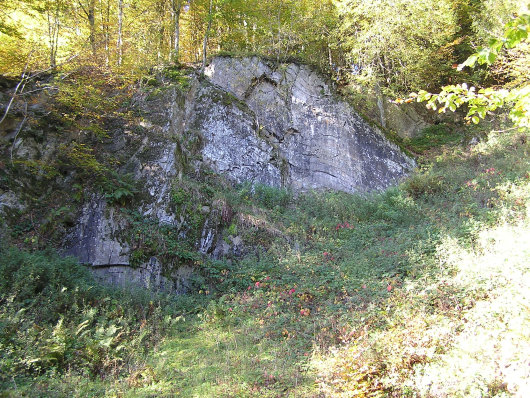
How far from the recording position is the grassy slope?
407 cm

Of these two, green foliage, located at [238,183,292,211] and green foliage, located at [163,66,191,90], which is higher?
green foliage, located at [163,66,191,90]

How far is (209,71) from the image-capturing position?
1517 centimetres

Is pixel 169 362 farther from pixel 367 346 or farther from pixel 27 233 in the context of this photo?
pixel 27 233

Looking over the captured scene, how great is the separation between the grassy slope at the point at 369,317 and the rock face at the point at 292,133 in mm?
3983

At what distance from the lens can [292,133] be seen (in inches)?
592

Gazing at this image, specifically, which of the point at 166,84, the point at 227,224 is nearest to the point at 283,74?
the point at 166,84

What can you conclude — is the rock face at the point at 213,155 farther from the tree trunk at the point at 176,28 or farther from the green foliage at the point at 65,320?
the tree trunk at the point at 176,28

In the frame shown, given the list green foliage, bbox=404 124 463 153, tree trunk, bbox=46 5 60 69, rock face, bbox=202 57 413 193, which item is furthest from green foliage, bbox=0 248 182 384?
green foliage, bbox=404 124 463 153

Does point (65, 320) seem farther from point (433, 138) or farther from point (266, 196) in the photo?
point (433, 138)

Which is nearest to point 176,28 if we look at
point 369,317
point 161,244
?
point 161,244

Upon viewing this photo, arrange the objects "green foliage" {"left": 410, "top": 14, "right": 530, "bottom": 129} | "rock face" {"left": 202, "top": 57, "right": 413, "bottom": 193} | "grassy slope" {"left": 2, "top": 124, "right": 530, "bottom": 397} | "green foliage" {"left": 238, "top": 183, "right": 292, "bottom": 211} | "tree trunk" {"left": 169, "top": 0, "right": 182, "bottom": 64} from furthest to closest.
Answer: "tree trunk" {"left": 169, "top": 0, "right": 182, "bottom": 64} < "rock face" {"left": 202, "top": 57, "right": 413, "bottom": 193} < "green foliage" {"left": 238, "top": 183, "right": 292, "bottom": 211} < "grassy slope" {"left": 2, "top": 124, "right": 530, "bottom": 397} < "green foliage" {"left": 410, "top": 14, "right": 530, "bottom": 129}

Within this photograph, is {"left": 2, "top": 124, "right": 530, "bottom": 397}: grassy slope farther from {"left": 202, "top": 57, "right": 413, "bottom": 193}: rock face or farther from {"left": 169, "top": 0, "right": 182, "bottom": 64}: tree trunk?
{"left": 169, "top": 0, "right": 182, "bottom": 64}: tree trunk

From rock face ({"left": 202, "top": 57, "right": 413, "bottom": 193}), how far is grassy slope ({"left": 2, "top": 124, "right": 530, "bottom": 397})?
13.1 ft

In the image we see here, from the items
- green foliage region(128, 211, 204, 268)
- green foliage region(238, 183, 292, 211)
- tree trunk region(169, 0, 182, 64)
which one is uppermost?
tree trunk region(169, 0, 182, 64)
